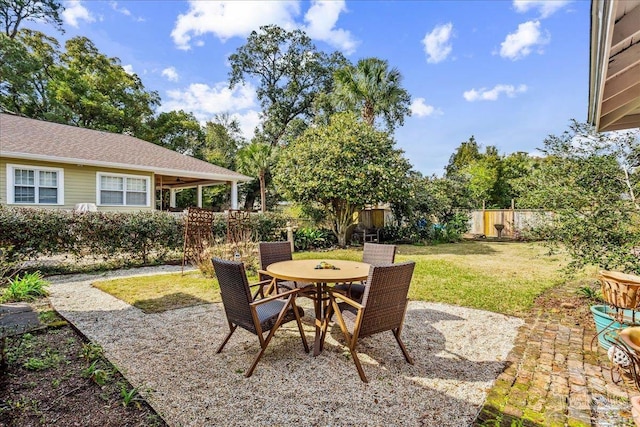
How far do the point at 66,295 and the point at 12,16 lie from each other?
26349 millimetres

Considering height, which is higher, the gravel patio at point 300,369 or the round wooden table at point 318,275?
the round wooden table at point 318,275

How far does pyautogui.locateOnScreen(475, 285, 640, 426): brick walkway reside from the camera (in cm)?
245

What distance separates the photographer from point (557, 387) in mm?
2865

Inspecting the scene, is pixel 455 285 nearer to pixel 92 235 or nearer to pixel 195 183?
pixel 92 235

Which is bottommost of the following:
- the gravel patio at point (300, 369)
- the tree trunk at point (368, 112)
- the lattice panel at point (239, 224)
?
the gravel patio at point (300, 369)

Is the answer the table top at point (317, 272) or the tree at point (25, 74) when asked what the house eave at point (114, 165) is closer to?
the table top at point (317, 272)

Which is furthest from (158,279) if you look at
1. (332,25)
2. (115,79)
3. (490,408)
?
(115,79)

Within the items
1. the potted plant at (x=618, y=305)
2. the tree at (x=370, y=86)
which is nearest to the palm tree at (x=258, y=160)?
the tree at (x=370, y=86)

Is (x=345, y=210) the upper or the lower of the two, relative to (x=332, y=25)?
lower

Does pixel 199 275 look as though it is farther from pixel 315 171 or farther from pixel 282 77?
pixel 282 77

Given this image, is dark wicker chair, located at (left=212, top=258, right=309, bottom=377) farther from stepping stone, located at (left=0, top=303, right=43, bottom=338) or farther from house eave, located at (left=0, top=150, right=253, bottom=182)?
house eave, located at (left=0, top=150, right=253, bottom=182)

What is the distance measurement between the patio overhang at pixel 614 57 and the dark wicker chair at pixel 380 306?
2.09m

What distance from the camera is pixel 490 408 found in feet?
8.48

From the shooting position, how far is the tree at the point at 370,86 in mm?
16828
